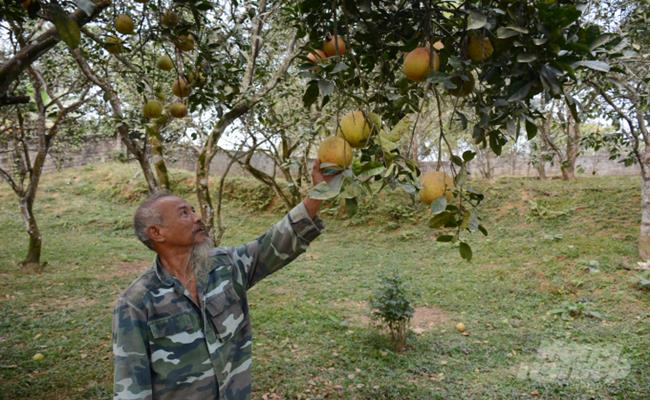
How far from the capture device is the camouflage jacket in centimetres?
152

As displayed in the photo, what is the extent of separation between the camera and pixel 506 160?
52.4 feet

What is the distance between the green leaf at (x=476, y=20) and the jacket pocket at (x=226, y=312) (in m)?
1.13

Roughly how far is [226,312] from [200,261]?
0.64 ft

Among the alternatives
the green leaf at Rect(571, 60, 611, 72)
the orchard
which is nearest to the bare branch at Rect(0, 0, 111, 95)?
the orchard

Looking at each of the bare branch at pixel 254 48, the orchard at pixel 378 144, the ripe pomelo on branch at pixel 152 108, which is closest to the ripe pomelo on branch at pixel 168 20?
the orchard at pixel 378 144

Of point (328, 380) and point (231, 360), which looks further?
point (328, 380)

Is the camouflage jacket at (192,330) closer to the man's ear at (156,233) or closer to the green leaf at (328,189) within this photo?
the man's ear at (156,233)

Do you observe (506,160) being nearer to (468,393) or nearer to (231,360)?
(468,393)

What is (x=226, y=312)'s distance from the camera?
1.68m

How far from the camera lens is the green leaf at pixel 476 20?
1.15 metres

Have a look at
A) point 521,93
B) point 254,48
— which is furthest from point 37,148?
point 521,93

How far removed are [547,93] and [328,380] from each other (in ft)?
9.24

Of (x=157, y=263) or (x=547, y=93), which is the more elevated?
(x=547, y=93)

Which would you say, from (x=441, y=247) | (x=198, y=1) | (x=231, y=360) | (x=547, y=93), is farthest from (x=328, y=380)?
(x=441, y=247)
